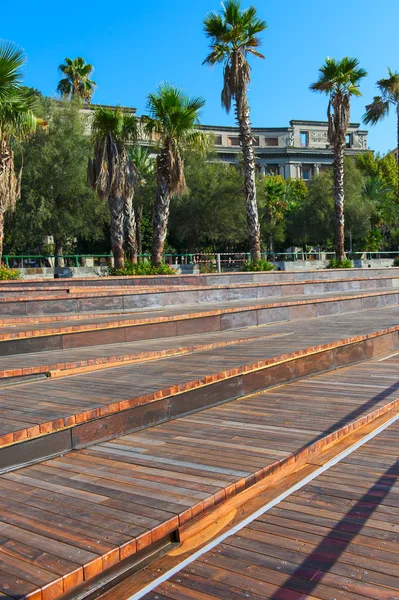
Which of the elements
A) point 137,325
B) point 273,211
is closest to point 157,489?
point 137,325

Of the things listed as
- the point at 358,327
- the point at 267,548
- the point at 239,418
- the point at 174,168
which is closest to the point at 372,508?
the point at 267,548

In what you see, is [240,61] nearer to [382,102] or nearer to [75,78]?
[382,102]

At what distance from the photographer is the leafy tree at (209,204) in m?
39.4

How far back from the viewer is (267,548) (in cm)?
332

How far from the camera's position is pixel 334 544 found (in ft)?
11.0

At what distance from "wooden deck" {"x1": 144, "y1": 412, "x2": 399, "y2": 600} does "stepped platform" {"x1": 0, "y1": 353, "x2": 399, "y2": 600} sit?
0.02 meters

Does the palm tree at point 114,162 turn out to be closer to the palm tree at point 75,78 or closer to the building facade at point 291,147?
the palm tree at point 75,78

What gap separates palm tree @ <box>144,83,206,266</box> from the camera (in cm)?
2070

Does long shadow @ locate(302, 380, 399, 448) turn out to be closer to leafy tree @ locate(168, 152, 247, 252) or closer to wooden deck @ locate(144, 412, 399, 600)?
wooden deck @ locate(144, 412, 399, 600)

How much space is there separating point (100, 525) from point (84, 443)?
5.18ft

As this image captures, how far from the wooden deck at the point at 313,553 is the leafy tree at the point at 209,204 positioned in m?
36.0

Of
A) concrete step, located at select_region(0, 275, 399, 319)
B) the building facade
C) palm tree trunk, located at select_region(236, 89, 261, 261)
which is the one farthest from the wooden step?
the building facade

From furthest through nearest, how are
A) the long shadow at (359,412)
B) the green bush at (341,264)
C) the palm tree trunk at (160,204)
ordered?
1. the green bush at (341,264)
2. the palm tree trunk at (160,204)
3. the long shadow at (359,412)

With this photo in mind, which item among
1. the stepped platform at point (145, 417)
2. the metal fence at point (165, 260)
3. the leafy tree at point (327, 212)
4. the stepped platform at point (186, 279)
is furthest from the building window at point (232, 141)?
the stepped platform at point (145, 417)
